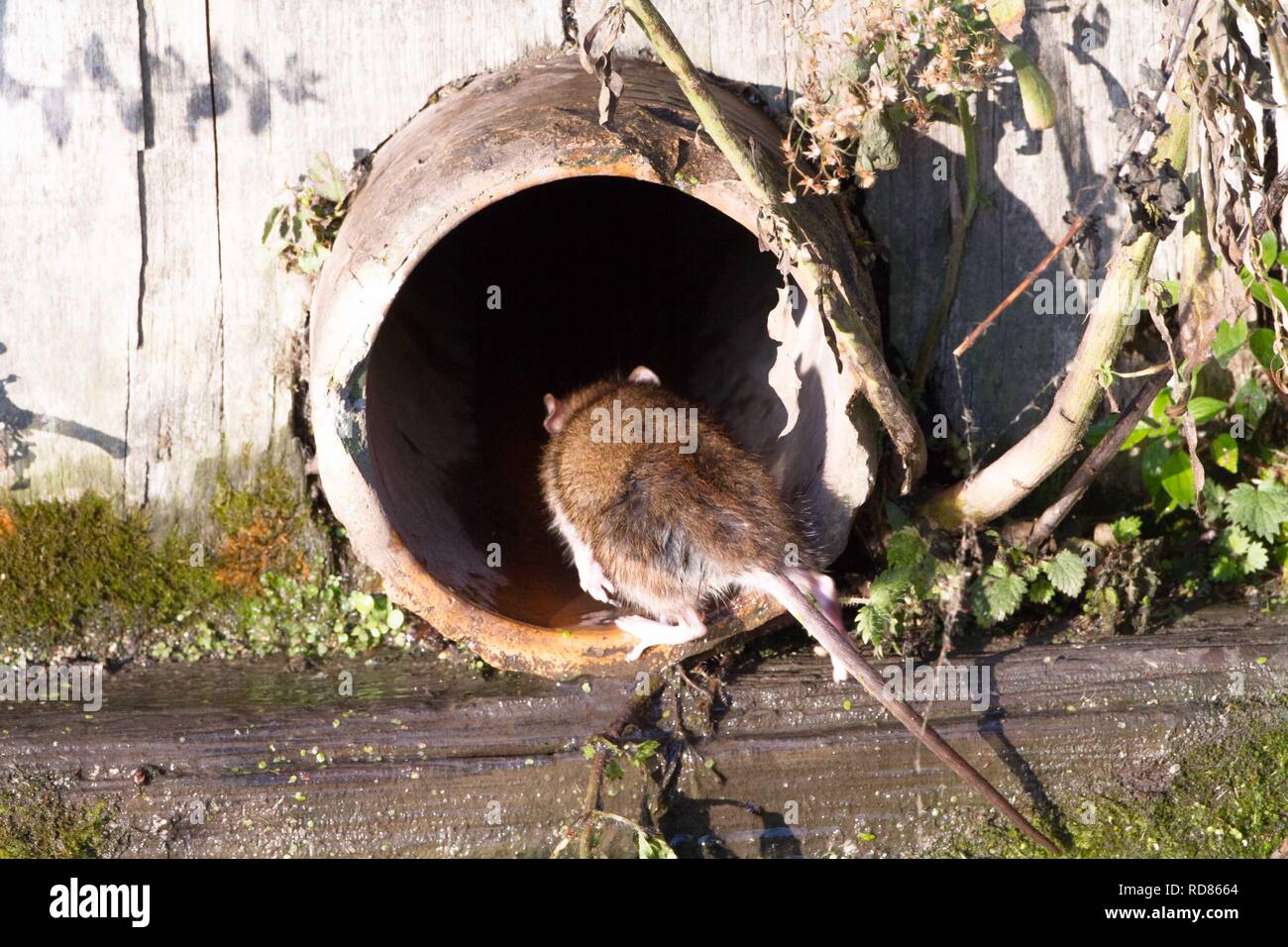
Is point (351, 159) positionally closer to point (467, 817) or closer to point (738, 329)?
point (738, 329)

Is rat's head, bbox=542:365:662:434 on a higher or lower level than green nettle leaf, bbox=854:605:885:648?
higher

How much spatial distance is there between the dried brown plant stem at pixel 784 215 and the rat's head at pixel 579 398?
4.13ft

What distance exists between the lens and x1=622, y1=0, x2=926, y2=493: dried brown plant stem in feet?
10.1

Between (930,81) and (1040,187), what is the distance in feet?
2.44

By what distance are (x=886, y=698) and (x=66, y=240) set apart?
2895mm

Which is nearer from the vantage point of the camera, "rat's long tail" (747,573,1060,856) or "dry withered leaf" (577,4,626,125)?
"dry withered leaf" (577,4,626,125)

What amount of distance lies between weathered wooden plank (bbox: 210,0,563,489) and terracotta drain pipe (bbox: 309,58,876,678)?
0.14 metres

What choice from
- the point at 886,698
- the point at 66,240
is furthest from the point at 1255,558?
the point at 66,240

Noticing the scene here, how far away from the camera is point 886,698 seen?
324 centimetres

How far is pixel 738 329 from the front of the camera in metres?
4.93

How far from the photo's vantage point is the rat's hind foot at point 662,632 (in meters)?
3.52

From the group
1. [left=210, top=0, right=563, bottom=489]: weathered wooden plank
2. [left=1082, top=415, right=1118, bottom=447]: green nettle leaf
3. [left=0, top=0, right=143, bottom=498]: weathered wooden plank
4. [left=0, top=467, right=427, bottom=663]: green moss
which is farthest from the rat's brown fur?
[left=0, top=0, right=143, bottom=498]: weathered wooden plank

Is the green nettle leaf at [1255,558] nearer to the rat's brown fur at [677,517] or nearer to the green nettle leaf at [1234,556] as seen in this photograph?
the green nettle leaf at [1234,556]

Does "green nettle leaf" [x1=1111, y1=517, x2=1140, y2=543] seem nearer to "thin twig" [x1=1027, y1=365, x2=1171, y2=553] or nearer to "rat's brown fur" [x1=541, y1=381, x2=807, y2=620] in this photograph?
"thin twig" [x1=1027, y1=365, x2=1171, y2=553]
